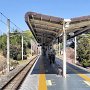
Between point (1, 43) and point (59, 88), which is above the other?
point (1, 43)

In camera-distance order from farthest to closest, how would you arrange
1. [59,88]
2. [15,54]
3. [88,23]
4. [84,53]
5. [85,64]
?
1. [15,54]
2. [84,53]
3. [85,64]
4. [88,23]
5. [59,88]

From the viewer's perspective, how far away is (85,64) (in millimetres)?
38156

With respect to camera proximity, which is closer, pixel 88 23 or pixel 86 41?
pixel 88 23

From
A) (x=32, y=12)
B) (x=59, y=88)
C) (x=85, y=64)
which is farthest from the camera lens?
(x=85, y=64)

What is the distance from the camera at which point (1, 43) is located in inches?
2707

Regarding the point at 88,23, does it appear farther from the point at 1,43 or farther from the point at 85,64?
the point at 1,43

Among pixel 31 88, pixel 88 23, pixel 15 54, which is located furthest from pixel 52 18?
pixel 15 54

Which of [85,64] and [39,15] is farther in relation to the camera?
[85,64]

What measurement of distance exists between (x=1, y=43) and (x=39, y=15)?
46.8 meters

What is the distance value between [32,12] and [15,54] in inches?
1812

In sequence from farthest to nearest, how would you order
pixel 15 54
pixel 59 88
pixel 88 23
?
pixel 15 54, pixel 88 23, pixel 59 88

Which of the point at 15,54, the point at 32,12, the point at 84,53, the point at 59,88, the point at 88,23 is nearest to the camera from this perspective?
the point at 59,88

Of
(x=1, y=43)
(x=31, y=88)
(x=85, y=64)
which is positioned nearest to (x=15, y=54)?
(x=1, y=43)

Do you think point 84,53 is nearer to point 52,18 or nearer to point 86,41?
point 86,41
